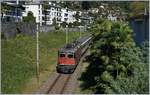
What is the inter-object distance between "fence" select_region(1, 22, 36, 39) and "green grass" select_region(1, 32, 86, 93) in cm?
116

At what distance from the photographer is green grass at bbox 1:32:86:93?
2802 cm

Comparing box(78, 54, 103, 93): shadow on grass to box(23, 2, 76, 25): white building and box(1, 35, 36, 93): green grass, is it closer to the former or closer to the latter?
box(1, 35, 36, 93): green grass

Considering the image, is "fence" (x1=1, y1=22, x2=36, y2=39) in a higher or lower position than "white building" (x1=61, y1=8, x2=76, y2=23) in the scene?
lower

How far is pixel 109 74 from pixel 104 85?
139 centimetres

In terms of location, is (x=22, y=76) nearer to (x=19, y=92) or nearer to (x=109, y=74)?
(x=19, y=92)

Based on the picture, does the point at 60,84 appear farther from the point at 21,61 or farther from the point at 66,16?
the point at 66,16

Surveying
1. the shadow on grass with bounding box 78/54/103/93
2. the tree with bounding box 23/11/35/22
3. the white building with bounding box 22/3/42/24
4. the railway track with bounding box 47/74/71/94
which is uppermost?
the white building with bounding box 22/3/42/24

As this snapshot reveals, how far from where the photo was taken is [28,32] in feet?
199

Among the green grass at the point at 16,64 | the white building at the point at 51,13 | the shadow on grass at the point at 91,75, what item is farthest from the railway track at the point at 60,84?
the white building at the point at 51,13

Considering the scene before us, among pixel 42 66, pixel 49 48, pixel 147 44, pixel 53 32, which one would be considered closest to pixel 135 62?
pixel 147 44

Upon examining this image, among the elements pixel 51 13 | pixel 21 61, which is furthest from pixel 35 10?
pixel 21 61

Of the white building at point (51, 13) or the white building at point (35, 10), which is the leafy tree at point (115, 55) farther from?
the white building at point (35, 10)


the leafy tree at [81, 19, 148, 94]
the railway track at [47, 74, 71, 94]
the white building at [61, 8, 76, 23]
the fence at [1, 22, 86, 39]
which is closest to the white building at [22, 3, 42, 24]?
the white building at [61, 8, 76, 23]

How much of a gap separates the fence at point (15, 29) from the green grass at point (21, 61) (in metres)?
1.16
